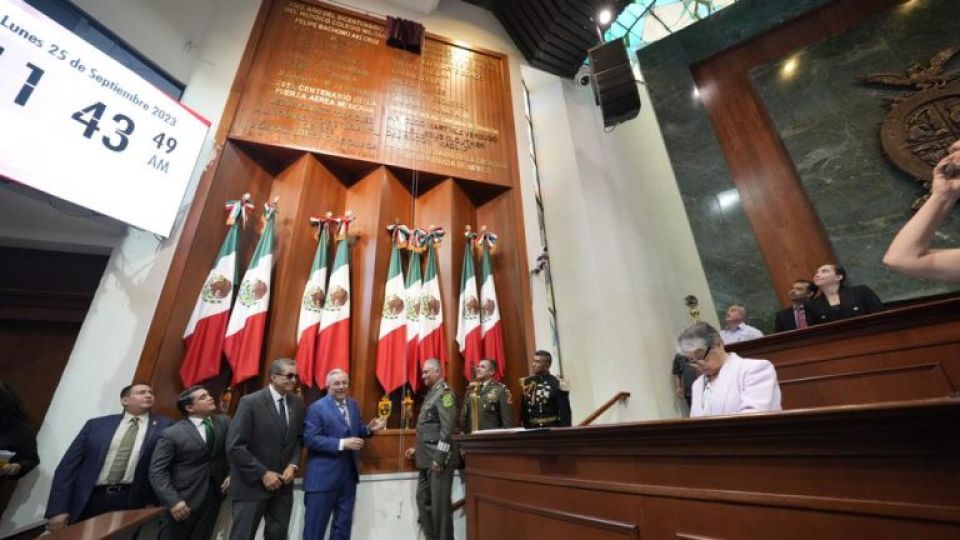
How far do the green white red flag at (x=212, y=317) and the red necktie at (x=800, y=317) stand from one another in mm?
4426

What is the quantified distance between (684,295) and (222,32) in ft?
18.4

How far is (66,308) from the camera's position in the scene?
135 inches

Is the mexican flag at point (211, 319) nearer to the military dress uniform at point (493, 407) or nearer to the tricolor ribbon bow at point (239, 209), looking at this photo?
the tricolor ribbon bow at point (239, 209)

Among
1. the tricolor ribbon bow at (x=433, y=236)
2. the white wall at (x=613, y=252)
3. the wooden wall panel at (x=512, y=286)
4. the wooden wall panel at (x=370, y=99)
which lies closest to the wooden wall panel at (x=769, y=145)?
the white wall at (x=613, y=252)

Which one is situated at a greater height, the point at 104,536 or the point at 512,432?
A: the point at 512,432

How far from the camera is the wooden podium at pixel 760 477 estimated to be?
65 centimetres

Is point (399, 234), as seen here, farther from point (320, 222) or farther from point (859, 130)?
point (859, 130)

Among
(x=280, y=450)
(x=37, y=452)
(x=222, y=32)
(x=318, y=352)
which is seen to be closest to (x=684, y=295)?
(x=318, y=352)

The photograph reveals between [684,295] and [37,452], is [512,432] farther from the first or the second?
[684,295]

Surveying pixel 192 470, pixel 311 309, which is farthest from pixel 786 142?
pixel 192 470

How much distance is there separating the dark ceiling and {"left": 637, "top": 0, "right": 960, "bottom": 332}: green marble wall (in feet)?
4.26

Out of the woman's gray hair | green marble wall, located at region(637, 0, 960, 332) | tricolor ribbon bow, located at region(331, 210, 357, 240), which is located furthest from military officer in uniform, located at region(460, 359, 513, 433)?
green marble wall, located at region(637, 0, 960, 332)

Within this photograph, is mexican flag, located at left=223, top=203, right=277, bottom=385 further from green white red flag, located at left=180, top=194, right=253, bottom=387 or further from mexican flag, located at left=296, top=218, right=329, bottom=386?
mexican flag, located at left=296, top=218, right=329, bottom=386

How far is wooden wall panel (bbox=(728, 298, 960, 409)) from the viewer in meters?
1.82
